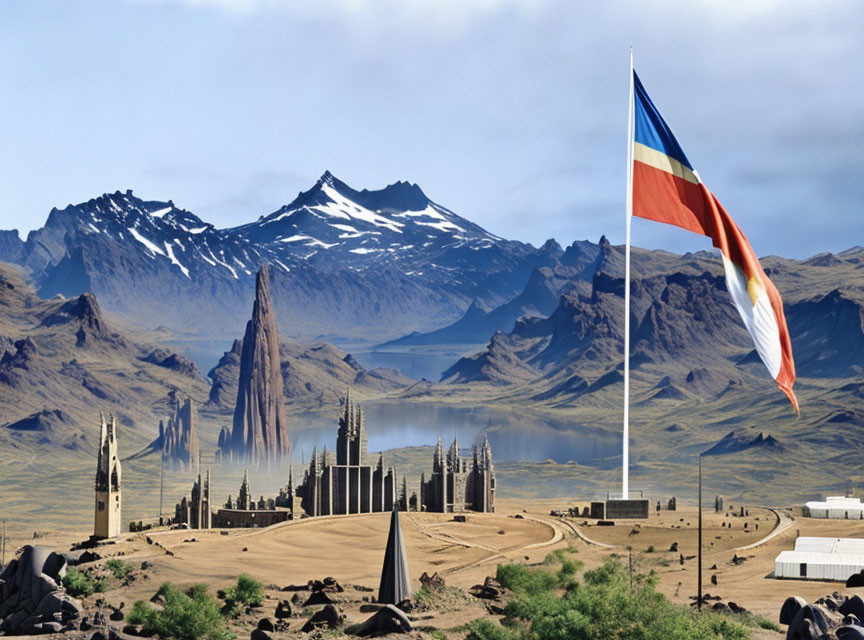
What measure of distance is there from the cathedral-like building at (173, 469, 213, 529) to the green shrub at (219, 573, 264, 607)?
174 feet

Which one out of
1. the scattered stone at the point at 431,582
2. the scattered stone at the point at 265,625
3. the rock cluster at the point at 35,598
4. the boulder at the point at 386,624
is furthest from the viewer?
the scattered stone at the point at 431,582

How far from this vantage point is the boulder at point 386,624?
7475 centimetres

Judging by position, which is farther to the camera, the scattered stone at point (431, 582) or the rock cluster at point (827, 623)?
the scattered stone at point (431, 582)

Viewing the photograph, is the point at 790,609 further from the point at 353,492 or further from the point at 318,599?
the point at 353,492

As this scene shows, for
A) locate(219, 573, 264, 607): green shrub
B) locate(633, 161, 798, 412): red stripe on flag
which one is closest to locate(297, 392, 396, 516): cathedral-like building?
locate(219, 573, 264, 607): green shrub

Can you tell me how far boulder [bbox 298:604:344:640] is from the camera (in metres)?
78.4

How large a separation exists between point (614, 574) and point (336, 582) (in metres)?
20.2

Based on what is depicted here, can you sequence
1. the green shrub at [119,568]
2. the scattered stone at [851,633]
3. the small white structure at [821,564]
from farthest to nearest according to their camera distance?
the green shrub at [119,568], the small white structure at [821,564], the scattered stone at [851,633]

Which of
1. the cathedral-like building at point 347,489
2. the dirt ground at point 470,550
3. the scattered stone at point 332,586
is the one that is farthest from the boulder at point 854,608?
the cathedral-like building at point 347,489

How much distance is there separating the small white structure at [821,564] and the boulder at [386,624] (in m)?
31.2

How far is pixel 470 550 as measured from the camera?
382ft

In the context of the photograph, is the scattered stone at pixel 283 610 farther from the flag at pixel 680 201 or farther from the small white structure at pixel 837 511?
the small white structure at pixel 837 511

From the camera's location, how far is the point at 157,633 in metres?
77.8

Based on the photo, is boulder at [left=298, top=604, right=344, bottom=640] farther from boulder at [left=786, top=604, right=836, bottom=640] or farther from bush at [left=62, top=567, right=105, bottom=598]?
boulder at [left=786, top=604, right=836, bottom=640]
